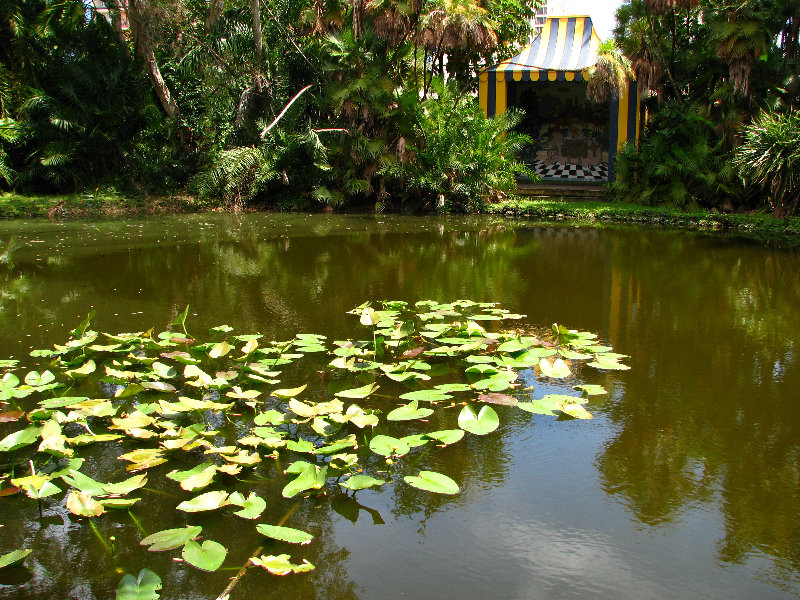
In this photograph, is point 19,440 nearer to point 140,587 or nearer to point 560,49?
point 140,587

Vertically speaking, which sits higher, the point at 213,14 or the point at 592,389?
the point at 213,14

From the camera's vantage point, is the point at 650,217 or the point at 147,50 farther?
the point at 147,50

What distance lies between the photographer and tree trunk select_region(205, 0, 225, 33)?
1388 centimetres

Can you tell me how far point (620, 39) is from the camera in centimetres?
1352

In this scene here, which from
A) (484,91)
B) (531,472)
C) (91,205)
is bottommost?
(531,472)

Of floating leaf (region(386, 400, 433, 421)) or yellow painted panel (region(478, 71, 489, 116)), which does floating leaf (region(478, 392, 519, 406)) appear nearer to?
floating leaf (region(386, 400, 433, 421))

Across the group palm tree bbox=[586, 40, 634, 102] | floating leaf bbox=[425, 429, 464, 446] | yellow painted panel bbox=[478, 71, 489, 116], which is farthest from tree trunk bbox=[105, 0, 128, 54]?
floating leaf bbox=[425, 429, 464, 446]

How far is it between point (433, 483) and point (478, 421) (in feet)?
2.04

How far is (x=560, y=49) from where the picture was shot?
15.4 m

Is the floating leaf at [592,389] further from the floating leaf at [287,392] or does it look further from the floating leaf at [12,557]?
the floating leaf at [12,557]

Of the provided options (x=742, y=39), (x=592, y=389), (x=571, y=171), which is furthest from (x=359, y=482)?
(x=571, y=171)

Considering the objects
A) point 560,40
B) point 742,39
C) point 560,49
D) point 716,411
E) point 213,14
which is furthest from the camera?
point 560,40

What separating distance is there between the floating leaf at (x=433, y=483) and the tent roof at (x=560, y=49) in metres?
13.1

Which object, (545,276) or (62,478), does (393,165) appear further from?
(62,478)
